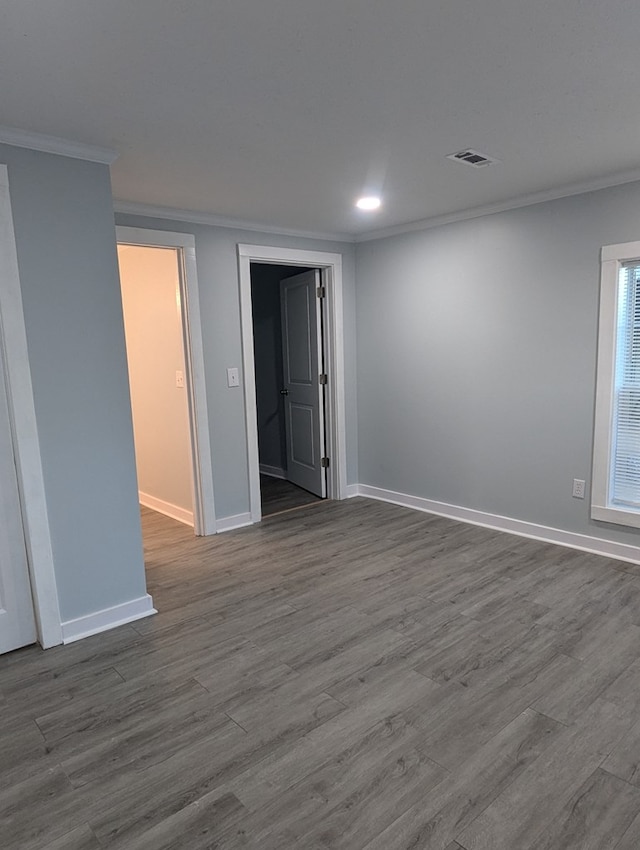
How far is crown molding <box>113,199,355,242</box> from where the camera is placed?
11.4 ft

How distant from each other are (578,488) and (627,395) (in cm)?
68

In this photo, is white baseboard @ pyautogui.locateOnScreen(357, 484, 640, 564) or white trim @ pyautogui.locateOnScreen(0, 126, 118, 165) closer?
white trim @ pyautogui.locateOnScreen(0, 126, 118, 165)

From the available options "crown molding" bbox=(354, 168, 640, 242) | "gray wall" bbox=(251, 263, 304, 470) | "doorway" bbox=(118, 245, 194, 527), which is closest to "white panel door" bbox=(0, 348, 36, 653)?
"doorway" bbox=(118, 245, 194, 527)

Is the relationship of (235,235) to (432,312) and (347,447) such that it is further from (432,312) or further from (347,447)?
(347,447)

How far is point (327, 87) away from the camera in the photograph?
A: 1947 mm

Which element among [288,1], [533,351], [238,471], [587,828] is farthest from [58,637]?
[533,351]

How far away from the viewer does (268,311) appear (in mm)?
5848

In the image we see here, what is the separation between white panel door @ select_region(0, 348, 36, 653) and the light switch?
6.13 ft

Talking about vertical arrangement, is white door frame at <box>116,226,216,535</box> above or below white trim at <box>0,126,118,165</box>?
below

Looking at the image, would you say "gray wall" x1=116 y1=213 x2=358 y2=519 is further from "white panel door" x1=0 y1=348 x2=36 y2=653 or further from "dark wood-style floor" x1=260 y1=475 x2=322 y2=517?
"white panel door" x1=0 y1=348 x2=36 y2=653

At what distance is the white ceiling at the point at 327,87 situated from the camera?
5.07 ft

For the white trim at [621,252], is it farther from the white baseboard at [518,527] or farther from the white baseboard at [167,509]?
the white baseboard at [167,509]

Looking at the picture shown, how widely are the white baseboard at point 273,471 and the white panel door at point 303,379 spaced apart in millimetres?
304

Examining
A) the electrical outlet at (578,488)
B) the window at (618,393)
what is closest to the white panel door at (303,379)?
the electrical outlet at (578,488)
